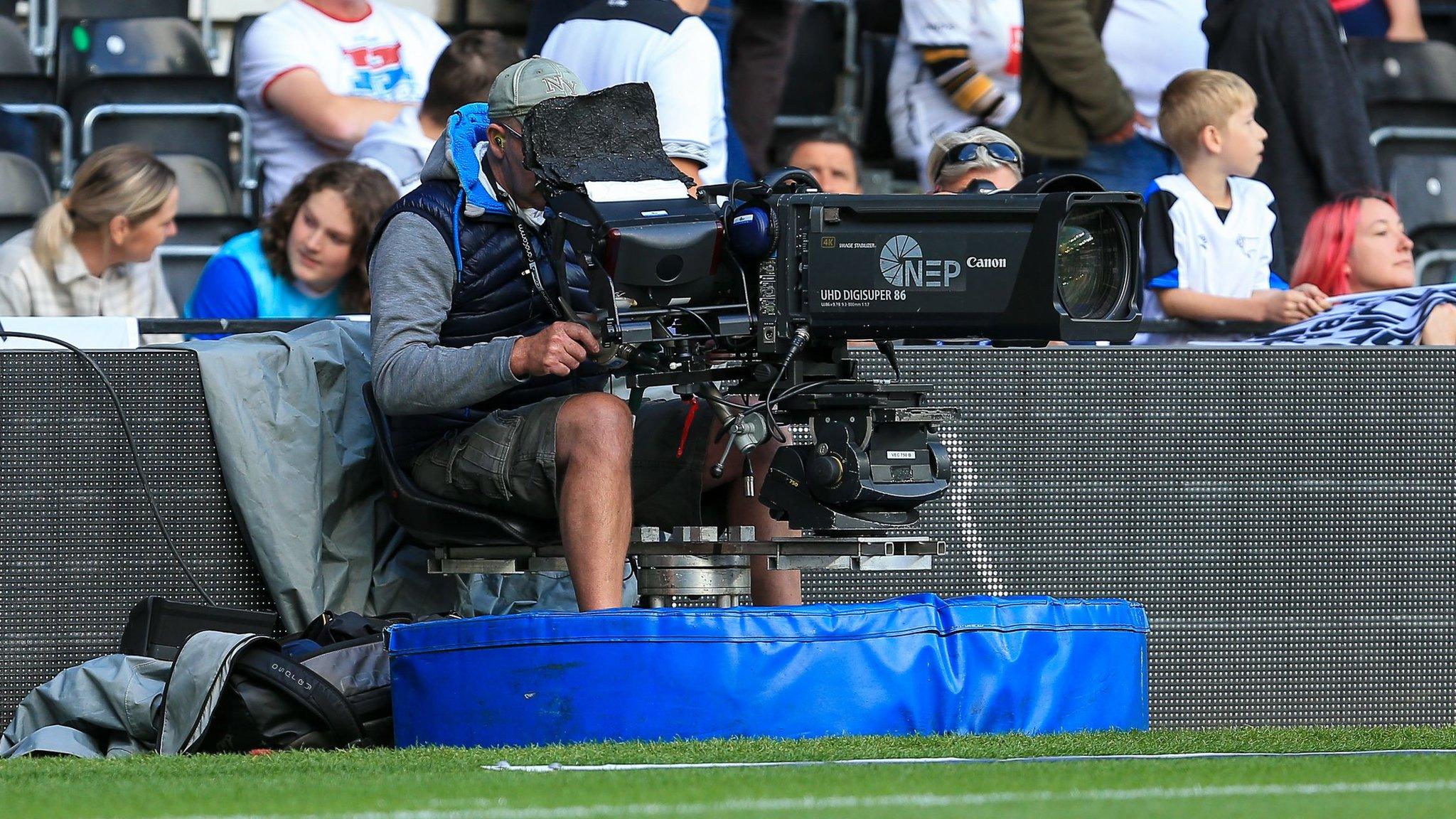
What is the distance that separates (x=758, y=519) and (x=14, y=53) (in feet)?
14.3

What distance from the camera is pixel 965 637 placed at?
366 cm

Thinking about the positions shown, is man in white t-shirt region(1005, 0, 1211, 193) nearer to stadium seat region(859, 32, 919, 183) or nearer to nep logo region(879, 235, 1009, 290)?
stadium seat region(859, 32, 919, 183)

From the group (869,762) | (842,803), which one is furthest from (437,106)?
(842,803)

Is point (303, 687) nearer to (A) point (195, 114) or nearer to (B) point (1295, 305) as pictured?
(B) point (1295, 305)

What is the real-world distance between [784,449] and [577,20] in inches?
92.1

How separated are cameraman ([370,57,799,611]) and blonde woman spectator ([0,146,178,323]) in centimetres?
171

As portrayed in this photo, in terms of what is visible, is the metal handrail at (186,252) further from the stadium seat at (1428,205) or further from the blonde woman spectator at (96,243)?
the stadium seat at (1428,205)

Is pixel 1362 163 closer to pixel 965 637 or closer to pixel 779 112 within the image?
pixel 779 112

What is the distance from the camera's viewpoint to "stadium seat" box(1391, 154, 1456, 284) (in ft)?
24.2

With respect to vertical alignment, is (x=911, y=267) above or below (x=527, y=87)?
below

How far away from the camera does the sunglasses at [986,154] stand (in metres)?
5.09

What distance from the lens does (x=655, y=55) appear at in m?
5.55

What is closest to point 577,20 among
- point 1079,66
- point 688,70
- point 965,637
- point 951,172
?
point 688,70

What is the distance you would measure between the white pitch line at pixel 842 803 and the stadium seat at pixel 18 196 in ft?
14.7
